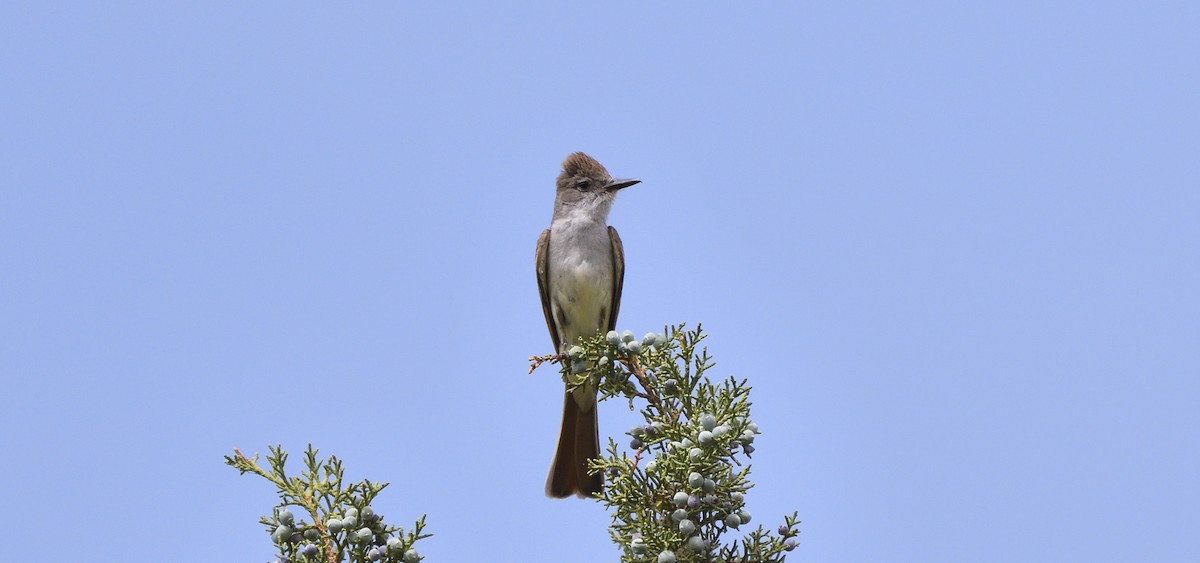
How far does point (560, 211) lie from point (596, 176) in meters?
0.39

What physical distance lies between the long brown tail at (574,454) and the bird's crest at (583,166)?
210cm

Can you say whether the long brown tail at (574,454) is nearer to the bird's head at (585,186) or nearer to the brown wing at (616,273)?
the brown wing at (616,273)

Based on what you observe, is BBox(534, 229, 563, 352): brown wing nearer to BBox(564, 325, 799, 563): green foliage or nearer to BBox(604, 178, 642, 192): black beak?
BBox(604, 178, 642, 192): black beak

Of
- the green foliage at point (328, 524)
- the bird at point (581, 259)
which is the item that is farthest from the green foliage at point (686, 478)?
the bird at point (581, 259)

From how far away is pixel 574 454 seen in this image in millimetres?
6883

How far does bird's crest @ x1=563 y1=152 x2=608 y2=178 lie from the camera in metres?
8.57

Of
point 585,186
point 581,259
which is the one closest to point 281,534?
point 581,259

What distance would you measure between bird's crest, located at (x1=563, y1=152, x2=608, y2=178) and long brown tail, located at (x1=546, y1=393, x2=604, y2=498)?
2.10 m

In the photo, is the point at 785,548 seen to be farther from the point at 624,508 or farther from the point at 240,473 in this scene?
the point at 240,473

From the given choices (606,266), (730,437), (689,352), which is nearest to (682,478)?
(730,437)

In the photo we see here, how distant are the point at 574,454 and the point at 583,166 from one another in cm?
259

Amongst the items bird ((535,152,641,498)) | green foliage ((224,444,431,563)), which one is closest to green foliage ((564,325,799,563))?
green foliage ((224,444,431,563))

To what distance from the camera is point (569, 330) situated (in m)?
8.31

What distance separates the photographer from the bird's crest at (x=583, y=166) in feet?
28.1
